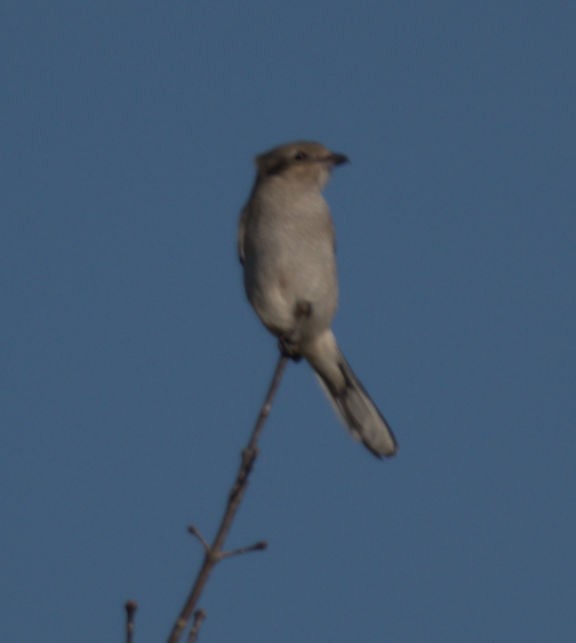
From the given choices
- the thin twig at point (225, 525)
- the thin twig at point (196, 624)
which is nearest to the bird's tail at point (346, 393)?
the thin twig at point (225, 525)

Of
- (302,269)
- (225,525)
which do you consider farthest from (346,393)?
(225,525)

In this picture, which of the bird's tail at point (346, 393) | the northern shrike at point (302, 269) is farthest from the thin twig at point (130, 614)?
the bird's tail at point (346, 393)

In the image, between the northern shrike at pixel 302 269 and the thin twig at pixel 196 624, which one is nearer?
the thin twig at pixel 196 624

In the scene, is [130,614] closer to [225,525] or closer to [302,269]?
[225,525]

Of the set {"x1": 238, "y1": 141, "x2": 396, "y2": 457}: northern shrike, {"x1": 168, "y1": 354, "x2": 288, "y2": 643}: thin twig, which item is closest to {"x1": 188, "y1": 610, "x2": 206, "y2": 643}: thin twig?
{"x1": 168, "y1": 354, "x2": 288, "y2": 643}: thin twig

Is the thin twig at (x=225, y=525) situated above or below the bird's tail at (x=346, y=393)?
Result: below

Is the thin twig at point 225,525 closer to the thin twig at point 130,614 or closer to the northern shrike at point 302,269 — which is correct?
the thin twig at point 130,614
